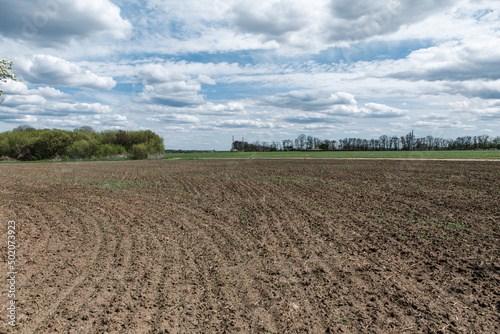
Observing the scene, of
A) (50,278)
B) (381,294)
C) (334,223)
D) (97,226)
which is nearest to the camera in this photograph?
(381,294)

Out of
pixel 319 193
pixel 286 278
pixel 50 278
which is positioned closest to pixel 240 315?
pixel 286 278

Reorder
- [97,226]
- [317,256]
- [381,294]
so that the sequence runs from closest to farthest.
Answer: [381,294], [317,256], [97,226]

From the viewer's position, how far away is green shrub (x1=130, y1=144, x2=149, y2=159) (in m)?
65.3

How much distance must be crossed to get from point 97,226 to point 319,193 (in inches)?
393

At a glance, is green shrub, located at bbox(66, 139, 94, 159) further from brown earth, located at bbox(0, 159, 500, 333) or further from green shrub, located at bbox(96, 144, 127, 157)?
brown earth, located at bbox(0, 159, 500, 333)

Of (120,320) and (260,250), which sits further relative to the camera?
(260,250)

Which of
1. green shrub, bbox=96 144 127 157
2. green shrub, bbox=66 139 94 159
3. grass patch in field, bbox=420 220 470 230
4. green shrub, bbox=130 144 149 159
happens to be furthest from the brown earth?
green shrub, bbox=96 144 127 157

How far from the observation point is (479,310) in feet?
15.6

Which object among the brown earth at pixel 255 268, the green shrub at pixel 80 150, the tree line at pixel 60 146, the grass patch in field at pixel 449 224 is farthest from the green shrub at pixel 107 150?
the grass patch in field at pixel 449 224

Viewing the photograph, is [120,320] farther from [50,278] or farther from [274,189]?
[274,189]

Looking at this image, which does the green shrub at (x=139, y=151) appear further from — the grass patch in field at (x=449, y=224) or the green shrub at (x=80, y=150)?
the grass patch in field at (x=449, y=224)

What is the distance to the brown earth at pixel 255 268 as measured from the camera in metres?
4.43

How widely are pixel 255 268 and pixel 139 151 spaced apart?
210 feet

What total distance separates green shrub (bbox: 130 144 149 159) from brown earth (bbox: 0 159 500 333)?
5529 cm
